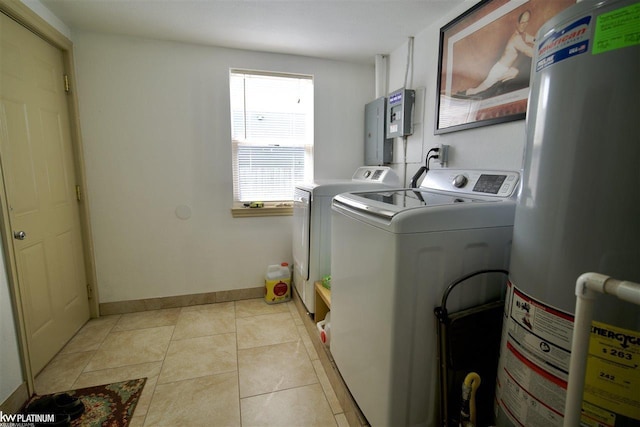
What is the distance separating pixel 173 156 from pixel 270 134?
0.86m

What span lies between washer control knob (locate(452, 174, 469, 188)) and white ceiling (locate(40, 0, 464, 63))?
1129 millimetres

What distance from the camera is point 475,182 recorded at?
140 cm

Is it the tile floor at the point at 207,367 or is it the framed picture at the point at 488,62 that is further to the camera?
the tile floor at the point at 207,367

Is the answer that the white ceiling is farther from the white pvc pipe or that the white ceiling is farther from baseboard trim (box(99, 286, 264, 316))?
baseboard trim (box(99, 286, 264, 316))

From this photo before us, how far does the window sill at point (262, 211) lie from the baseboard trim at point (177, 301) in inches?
28.8

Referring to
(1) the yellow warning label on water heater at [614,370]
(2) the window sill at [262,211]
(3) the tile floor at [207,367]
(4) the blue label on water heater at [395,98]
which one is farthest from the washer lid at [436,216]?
(2) the window sill at [262,211]

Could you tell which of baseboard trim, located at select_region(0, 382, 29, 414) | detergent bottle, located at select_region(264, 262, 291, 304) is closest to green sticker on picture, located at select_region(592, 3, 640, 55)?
detergent bottle, located at select_region(264, 262, 291, 304)

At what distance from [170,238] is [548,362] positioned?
265cm

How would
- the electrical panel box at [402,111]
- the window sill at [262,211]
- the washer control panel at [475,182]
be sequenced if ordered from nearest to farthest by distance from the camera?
1. the washer control panel at [475,182]
2. the electrical panel box at [402,111]
3. the window sill at [262,211]

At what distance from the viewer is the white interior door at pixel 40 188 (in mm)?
1644

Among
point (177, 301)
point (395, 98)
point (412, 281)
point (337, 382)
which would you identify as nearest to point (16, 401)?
point (177, 301)

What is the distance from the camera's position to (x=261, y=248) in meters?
2.80

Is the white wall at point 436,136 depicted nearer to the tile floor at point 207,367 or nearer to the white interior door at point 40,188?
the tile floor at point 207,367

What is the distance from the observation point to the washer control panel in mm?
1223
